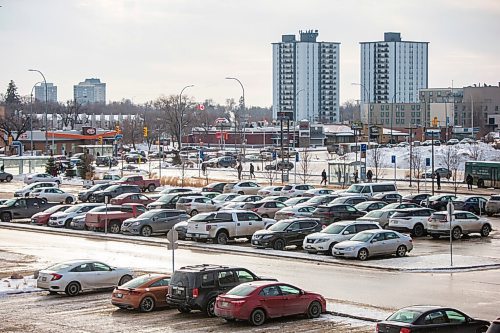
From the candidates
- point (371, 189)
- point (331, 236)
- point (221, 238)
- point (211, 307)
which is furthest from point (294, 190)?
point (211, 307)

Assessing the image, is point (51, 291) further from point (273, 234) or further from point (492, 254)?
point (492, 254)

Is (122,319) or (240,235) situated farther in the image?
(240,235)

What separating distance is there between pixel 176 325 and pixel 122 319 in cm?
179

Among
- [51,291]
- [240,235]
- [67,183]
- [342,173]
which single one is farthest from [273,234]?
[67,183]

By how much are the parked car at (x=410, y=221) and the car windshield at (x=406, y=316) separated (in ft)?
74.4

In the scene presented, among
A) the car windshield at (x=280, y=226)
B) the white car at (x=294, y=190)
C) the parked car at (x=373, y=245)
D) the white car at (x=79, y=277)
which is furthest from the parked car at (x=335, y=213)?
the white car at (x=79, y=277)

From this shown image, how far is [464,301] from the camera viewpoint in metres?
25.6

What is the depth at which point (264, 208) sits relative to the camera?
47781 mm

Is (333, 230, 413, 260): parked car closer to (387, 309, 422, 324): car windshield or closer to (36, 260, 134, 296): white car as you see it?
(36, 260, 134, 296): white car

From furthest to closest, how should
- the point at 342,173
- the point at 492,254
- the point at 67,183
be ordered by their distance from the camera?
the point at 67,183 < the point at 342,173 < the point at 492,254

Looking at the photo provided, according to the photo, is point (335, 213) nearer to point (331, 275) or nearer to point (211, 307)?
point (331, 275)

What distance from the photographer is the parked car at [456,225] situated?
4125 centimetres

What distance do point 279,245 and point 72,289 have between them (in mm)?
12157

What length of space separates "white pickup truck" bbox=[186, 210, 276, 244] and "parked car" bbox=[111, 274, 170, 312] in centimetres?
1510
